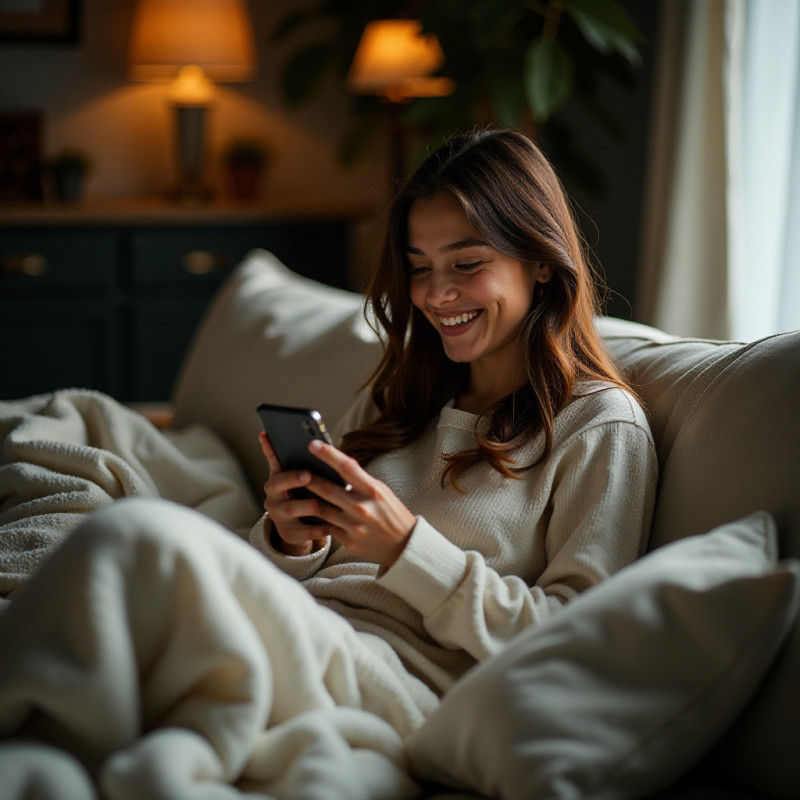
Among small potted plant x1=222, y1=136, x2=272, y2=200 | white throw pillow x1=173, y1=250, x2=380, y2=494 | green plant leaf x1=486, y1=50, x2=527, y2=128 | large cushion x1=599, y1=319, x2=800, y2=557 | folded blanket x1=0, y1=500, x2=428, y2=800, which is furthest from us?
small potted plant x1=222, y1=136, x2=272, y2=200

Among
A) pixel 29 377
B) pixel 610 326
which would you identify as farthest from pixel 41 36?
pixel 610 326

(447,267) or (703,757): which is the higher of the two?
(447,267)

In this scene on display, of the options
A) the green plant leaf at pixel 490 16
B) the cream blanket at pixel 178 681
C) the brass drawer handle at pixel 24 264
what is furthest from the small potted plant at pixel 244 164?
the cream blanket at pixel 178 681

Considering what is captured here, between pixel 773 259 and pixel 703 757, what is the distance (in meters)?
1.81

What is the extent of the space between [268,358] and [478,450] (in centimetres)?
68

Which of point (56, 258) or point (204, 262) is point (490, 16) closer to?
point (204, 262)

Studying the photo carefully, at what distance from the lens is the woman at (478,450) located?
46.4 inches

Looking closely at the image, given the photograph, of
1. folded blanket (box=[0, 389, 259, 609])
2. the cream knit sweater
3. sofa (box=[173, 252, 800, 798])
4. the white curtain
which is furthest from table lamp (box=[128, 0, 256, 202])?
the cream knit sweater

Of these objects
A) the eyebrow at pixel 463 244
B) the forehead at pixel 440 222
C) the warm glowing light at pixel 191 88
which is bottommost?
the eyebrow at pixel 463 244

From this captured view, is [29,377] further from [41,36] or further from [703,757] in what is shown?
[703,757]

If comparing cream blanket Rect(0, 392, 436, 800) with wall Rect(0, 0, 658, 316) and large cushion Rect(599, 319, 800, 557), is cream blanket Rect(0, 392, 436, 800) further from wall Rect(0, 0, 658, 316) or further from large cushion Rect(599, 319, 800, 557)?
wall Rect(0, 0, 658, 316)

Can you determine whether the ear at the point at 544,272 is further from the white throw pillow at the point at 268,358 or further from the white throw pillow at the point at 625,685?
the white throw pillow at the point at 625,685

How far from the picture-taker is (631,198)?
3.27 m

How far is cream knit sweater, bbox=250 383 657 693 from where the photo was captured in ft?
3.83
